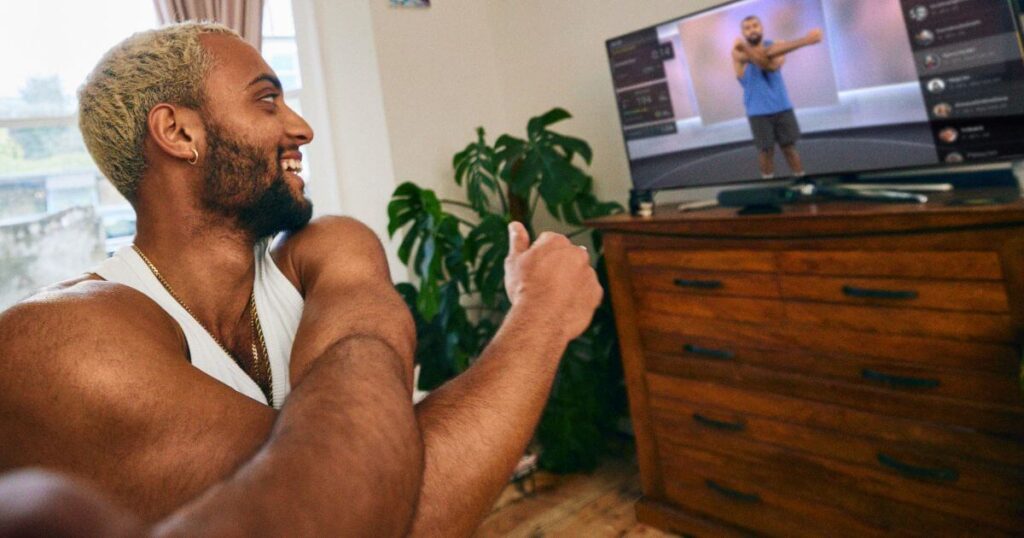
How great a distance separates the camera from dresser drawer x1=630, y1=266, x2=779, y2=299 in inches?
74.2

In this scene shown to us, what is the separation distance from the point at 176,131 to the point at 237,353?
0.37m

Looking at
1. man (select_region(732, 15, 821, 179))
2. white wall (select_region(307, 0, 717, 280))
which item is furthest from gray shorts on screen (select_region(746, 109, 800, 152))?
white wall (select_region(307, 0, 717, 280))

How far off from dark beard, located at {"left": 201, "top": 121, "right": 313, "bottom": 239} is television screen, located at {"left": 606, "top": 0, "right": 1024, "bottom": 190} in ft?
5.08

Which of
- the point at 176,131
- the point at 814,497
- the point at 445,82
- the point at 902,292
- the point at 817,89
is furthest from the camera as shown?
the point at 445,82

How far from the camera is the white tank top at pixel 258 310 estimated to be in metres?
0.99

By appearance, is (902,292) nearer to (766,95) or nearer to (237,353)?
(766,95)

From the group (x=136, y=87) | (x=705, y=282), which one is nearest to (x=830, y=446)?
(x=705, y=282)

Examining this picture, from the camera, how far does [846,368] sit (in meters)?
1.75

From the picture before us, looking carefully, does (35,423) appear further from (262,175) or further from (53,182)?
(53,182)

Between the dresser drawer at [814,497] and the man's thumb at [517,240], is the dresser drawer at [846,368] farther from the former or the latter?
the man's thumb at [517,240]

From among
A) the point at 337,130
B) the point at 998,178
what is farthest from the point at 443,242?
the point at 998,178

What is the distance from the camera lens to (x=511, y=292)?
3.36ft

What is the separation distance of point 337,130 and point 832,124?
2191 millimetres

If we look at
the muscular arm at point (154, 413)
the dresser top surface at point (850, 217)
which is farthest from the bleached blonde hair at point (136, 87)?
the dresser top surface at point (850, 217)
